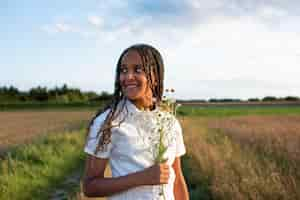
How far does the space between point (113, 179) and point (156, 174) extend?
0.65 ft

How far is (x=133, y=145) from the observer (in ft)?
5.60

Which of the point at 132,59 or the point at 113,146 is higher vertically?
the point at 132,59

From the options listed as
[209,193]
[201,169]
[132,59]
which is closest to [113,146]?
[132,59]

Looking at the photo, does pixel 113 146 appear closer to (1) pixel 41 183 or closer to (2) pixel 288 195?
(2) pixel 288 195

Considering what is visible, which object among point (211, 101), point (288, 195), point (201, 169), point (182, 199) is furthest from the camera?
point (211, 101)

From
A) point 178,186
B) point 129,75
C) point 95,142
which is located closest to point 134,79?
point 129,75

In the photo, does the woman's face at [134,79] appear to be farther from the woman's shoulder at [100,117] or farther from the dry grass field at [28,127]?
the dry grass field at [28,127]

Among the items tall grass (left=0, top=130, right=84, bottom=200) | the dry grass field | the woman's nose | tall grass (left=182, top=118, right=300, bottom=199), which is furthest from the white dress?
the dry grass field

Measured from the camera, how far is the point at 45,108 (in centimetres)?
7825

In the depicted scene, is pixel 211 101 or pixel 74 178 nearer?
pixel 74 178

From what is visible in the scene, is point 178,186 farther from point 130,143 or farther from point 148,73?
point 148,73

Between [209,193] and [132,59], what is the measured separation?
4.44m

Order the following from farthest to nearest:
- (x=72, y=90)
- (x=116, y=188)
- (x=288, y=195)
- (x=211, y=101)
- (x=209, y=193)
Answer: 1. (x=72, y=90)
2. (x=211, y=101)
3. (x=209, y=193)
4. (x=288, y=195)
5. (x=116, y=188)

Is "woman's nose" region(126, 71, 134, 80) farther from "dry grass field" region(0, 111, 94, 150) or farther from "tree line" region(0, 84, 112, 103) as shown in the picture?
"tree line" region(0, 84, 112, 103)
